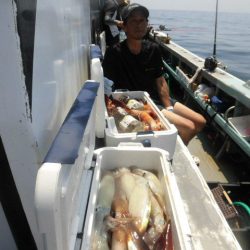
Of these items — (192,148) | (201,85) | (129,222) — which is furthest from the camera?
(201,85)

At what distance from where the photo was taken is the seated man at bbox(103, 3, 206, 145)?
2.90 metres

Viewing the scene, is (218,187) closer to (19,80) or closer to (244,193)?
(244,193)

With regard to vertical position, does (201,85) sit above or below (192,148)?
above

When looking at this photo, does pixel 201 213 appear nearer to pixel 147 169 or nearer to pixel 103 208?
pixel 147 169

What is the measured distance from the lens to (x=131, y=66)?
10.1ft

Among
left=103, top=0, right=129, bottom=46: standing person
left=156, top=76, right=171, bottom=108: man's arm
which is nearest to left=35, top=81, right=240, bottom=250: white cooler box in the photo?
left=156, top=76, right=171, bottom=108: man's arm

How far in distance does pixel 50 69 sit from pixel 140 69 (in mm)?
2149

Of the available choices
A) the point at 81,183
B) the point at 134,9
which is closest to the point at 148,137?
the point at 81,183

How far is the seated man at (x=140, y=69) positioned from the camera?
114 inches

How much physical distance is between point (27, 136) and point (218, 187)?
74.6 inches

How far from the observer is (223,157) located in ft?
11.1

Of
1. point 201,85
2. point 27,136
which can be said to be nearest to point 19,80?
point 27,136

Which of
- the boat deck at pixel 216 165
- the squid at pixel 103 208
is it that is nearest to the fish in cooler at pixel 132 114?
the squid at pixel 103 208

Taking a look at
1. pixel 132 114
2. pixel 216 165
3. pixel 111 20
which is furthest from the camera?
pixel 111 20
